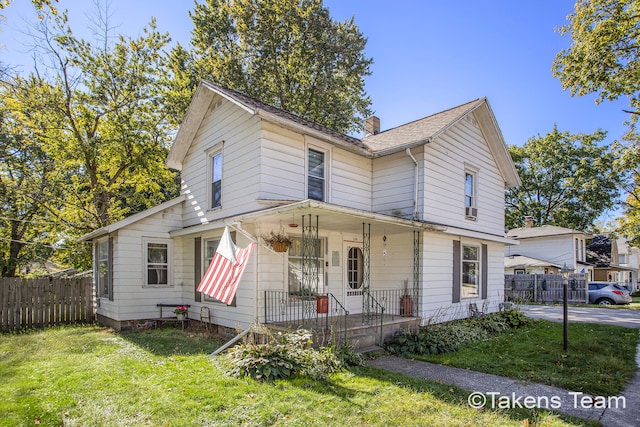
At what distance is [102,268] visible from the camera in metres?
11.7

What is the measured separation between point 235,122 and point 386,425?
7928 millimetres

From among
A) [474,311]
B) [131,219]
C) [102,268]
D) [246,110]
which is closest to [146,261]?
[131,219]

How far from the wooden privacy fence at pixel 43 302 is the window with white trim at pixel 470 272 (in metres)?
12.2

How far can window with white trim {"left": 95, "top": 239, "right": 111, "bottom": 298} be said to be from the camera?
36.7 ft

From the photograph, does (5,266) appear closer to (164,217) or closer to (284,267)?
(164,217)

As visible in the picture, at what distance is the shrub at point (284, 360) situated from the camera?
5789mm

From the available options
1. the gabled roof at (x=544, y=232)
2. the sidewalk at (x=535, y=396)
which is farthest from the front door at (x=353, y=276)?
the gabled roof at (x=544, y=232)

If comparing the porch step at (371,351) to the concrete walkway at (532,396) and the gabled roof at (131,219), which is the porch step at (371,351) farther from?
the gabled roof at (131,219)

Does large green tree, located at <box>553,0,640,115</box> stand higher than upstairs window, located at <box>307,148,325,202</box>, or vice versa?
large green tree, located at <box>553,0,640,115</box>

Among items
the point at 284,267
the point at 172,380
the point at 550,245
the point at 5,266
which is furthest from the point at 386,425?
the point at 550,245

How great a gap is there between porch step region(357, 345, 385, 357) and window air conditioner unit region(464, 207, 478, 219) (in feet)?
19.0

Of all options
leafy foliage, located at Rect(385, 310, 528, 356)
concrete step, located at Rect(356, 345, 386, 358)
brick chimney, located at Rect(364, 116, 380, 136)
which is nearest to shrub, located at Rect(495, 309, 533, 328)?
leafy foliage, located at Rect(385, 310, 528, 356)

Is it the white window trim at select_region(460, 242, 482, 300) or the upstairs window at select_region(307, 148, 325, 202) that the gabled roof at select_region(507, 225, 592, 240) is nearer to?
the white window trim at select_region(460, 242, 482, 300)

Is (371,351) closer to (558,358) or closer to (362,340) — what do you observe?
(362,340)
